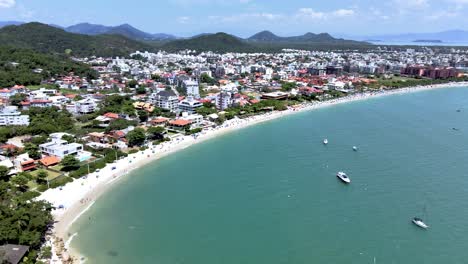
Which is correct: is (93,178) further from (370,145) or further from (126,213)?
(370,145)

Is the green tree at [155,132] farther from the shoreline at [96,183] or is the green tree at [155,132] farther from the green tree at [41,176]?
the green tree at [41,176]

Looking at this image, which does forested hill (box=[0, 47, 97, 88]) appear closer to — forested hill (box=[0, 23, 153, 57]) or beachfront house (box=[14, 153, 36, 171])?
→ beachfront house (box=[14, 153, 36, 171])

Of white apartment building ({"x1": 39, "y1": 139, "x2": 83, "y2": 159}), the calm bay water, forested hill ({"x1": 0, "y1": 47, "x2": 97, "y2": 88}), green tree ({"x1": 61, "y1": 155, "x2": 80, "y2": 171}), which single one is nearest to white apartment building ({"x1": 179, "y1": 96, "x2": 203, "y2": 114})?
the calm bay water

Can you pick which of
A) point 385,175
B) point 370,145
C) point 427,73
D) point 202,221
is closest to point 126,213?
point 202,221

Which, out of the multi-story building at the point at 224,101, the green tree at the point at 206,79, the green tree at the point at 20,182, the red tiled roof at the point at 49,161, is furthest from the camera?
the green tree at the point at 206,79

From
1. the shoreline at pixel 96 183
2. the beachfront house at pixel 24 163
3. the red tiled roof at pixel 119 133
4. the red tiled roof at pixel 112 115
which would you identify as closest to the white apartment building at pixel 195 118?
the shoreline at pixel 96 183

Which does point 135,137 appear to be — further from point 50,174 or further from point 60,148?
point 50,174

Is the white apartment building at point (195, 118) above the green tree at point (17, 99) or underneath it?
underneath
